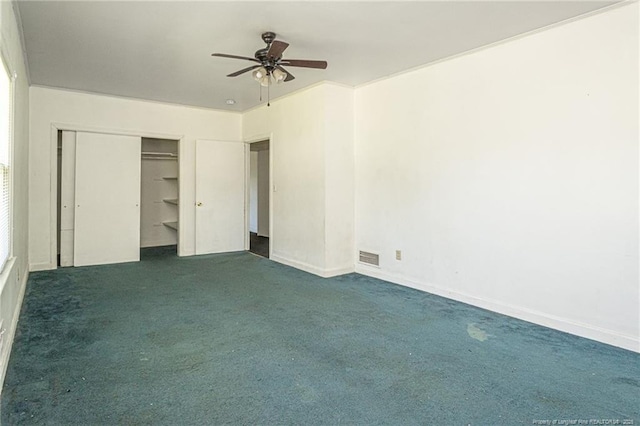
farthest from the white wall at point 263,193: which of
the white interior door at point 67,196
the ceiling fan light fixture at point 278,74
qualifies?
the ceiling fan light fixture at point 278,74

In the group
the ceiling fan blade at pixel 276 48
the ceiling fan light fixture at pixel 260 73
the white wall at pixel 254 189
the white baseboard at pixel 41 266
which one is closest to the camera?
the ceiling fan blade at pixel 276 48

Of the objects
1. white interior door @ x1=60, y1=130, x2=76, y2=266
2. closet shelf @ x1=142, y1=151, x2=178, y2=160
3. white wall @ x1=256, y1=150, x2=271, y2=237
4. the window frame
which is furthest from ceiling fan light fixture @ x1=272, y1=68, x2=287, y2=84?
white wall @ x1=256, y1=150, x2=271, y2=237

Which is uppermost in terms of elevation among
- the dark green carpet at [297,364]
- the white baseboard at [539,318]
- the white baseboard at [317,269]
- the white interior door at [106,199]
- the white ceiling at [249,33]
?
the white ceiling at [249,33]

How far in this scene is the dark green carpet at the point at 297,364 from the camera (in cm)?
197

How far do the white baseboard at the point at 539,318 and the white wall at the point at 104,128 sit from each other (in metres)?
3.95

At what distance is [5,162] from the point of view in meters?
2.62

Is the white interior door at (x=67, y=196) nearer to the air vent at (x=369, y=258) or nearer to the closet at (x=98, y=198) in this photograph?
the closet at (x=98, y=198)

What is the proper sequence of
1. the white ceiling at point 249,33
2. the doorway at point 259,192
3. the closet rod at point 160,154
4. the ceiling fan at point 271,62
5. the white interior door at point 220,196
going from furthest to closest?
the doorway at point 259,192, the closet rod at point 160,154, the white interior door at point 220,196, the ceiling fan at point 271,62, the white ceiling at point 249,33

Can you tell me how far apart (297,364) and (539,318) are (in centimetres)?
220

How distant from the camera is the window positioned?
2483 millimetres

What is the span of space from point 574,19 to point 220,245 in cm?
569

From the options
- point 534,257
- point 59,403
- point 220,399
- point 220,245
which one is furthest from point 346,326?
point 220,245

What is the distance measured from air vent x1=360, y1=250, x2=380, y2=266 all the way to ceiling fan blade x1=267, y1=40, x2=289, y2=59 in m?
2.70

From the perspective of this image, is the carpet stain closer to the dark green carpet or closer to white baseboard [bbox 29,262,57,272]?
the dark green carpet
